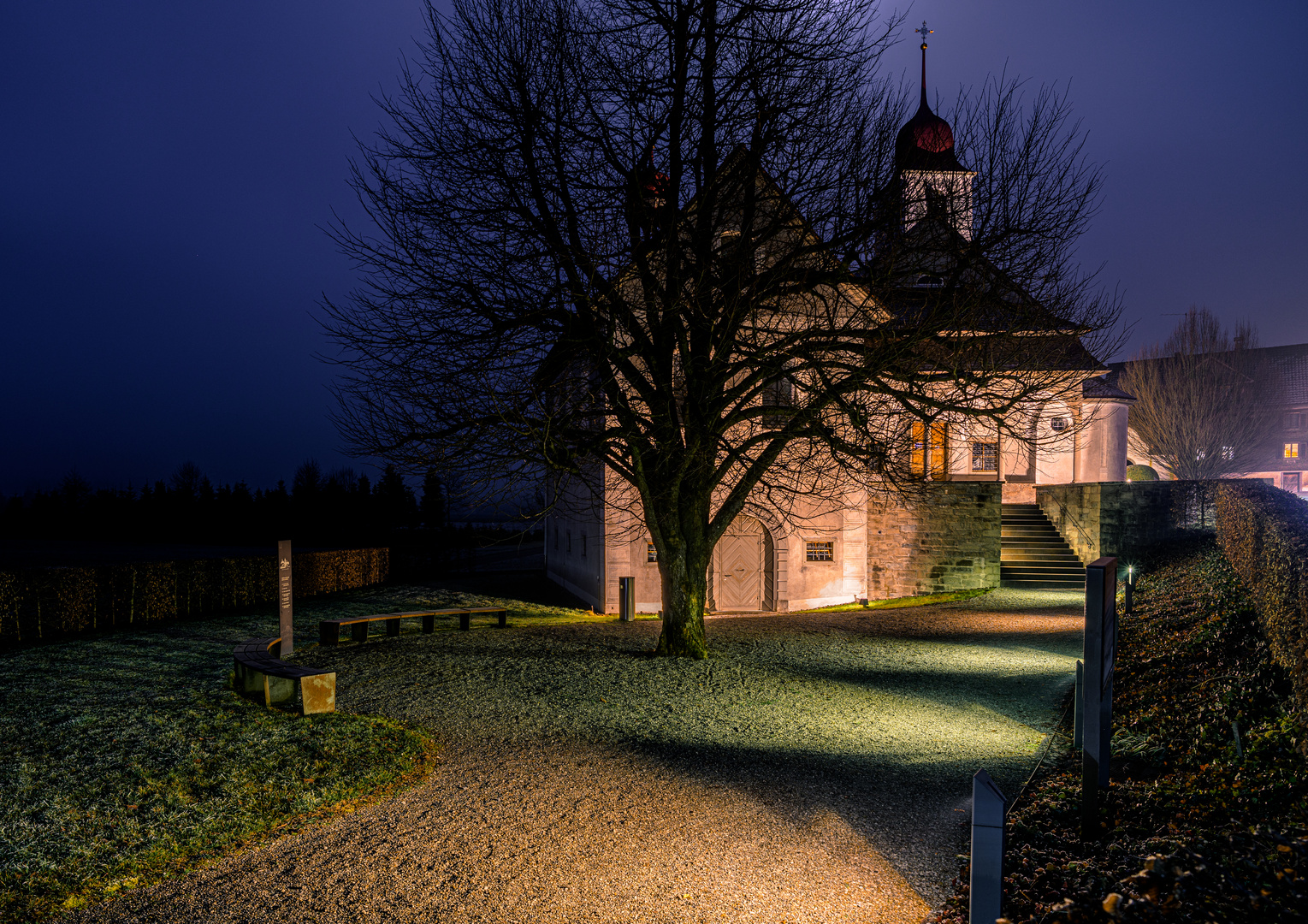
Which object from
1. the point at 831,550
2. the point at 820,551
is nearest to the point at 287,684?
the point at 820,551

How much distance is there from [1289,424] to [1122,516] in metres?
47.8

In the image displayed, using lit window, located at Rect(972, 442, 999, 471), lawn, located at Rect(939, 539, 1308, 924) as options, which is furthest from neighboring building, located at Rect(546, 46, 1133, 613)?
lawn, located at Rect(939, 539, 1308, 924)

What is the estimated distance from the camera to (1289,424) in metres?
55.4

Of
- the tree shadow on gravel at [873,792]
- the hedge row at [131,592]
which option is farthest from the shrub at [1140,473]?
the hedge row at [131,592]

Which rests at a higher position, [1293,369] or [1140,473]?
[1293,369]

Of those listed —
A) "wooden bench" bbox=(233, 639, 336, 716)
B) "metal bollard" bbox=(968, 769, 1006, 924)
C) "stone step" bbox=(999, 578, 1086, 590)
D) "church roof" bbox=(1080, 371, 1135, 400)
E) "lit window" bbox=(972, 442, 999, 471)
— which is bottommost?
"stone step" bbox=(999, 578, 1086, 590)

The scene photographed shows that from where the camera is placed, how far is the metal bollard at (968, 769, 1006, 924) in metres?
3.44

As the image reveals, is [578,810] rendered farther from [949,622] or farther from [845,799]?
[949,622]

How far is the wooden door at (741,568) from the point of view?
20.0m

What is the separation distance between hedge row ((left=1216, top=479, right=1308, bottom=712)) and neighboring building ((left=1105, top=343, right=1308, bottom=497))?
140 ft

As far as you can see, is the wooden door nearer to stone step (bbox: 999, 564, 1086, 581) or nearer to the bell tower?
stone step (bbox: 999, 564, 1086, 581)

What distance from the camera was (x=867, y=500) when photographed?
2103 cm

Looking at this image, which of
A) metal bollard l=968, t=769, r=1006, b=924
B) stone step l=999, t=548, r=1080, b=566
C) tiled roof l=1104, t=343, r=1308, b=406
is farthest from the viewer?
tiled roof l=1104, t=343, r=1308, b=406

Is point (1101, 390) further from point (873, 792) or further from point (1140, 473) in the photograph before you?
point (873, 792)
